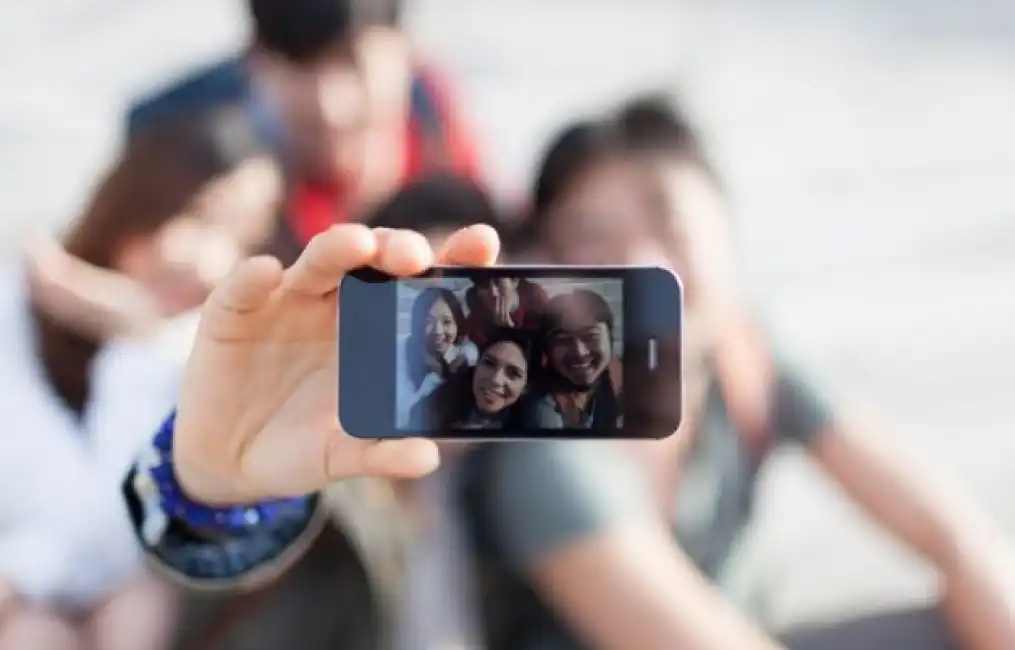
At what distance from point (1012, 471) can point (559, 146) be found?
0.48m

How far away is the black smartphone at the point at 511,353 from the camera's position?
561 mm

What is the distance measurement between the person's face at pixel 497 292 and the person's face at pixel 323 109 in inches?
17.7

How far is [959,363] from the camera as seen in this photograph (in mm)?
1109

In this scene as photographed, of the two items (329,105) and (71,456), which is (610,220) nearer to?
(329,105)

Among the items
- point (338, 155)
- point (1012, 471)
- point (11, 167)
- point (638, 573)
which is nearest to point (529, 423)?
point (638, 573)

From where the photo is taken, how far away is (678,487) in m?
0.83

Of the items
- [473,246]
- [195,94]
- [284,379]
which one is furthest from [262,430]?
[195,94]

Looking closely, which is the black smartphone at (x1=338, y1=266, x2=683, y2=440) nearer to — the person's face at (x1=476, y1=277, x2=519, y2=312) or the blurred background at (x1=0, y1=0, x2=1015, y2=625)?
the person's face at (x1=476, y1=277, x2=519, y2=312)

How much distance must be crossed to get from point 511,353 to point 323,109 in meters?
0.47

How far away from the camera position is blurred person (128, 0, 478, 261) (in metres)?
0.96

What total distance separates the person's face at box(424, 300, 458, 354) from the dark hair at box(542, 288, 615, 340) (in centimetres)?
4

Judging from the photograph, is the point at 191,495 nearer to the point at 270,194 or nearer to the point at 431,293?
the point at 431,293

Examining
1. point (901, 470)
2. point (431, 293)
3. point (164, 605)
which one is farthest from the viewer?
point (901, 470)

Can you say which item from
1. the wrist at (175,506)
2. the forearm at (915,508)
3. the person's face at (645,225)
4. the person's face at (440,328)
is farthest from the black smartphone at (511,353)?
the forearm at (915,508)
